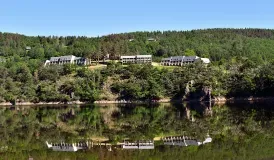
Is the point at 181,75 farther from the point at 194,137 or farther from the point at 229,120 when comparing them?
the point at 194,137

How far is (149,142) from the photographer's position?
31.3 meters

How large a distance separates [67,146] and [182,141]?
927 cm

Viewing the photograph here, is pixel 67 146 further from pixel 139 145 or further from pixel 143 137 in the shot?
pixel 143 137

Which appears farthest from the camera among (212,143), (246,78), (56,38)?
(56,38)

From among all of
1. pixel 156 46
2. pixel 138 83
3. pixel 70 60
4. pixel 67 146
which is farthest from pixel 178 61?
pixel 67 146

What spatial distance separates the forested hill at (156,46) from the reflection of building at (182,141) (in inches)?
3253

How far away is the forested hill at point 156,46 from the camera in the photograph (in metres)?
130

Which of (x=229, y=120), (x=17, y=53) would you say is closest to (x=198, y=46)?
(x=17, y=53)

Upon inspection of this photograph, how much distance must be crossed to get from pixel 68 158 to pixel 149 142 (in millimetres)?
7718

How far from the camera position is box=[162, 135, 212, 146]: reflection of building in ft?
97.1

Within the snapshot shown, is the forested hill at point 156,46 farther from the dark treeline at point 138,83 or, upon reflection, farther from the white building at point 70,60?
the dark treeline at point 138,83

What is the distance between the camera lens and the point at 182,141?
31.0 m

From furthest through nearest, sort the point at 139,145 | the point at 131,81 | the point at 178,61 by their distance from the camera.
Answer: the point at 178,61, the point at 131,81, the point at 139,145

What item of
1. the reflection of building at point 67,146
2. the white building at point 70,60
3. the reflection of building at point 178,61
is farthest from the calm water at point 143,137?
the white building at point 70,60
